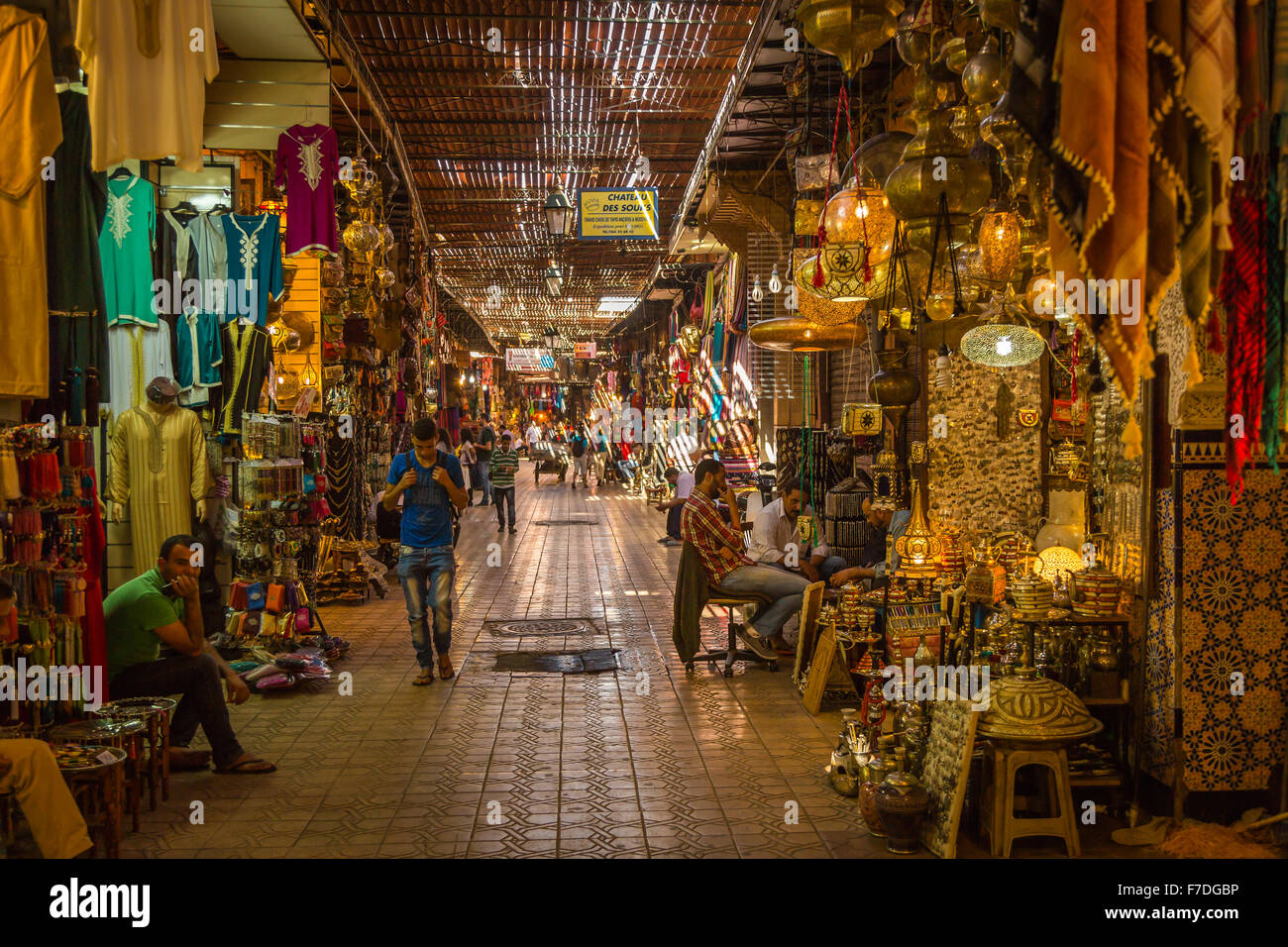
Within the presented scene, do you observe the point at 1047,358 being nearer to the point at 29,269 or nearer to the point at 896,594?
the point at 896,594

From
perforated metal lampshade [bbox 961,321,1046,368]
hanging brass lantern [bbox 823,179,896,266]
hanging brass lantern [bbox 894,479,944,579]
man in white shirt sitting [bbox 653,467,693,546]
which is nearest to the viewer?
hanging brass lantern [bbox 823,179,896,266]

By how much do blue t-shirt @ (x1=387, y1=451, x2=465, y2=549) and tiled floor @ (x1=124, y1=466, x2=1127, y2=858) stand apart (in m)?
0.90

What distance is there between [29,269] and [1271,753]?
4945 mm

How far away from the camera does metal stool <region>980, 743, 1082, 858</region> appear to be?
148 inches

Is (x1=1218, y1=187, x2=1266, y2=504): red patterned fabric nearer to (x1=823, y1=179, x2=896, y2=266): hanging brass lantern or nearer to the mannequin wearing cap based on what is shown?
(x1=823, y1=179, x2=896, y2=266): hanging brass lantern

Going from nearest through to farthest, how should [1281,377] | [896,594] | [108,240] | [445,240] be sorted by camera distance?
[1281,377] → [896,594] → [108,240] → [445,240]

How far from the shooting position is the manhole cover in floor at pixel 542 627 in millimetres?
8258

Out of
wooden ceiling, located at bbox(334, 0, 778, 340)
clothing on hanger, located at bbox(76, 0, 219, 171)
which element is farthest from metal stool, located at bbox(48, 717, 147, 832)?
wooden ceiling, located at bbox(334, 0, 778, 340)

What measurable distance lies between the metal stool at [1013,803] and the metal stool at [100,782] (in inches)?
120

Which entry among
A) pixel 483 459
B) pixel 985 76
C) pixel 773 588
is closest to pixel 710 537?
pixel 773 588

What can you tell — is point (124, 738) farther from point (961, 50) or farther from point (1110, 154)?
point (961, 50)

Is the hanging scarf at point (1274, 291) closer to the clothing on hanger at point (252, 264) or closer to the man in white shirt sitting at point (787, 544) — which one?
the man in white shirt sitting at point (787, 544)

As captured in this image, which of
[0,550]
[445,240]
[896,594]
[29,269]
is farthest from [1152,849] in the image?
[445,240]

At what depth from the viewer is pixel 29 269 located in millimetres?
3922
